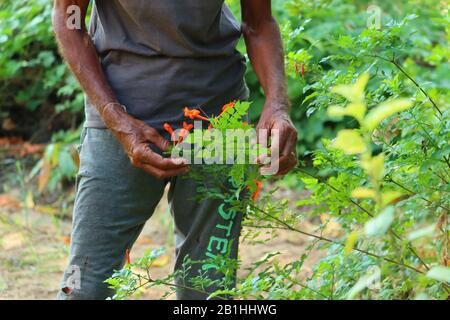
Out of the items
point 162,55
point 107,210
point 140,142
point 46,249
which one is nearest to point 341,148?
point 140,142

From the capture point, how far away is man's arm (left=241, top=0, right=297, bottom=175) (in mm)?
2439

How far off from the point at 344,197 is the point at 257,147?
1.75ft

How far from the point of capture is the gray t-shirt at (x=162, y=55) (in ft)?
7.93

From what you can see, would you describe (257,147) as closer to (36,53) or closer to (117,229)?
(117,229)

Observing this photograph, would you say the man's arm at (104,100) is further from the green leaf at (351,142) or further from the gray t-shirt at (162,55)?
the green leaf at (351,142)

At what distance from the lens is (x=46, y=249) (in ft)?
15.1

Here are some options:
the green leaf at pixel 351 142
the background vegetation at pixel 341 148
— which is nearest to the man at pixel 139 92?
the background vegetation at pixel 341 148

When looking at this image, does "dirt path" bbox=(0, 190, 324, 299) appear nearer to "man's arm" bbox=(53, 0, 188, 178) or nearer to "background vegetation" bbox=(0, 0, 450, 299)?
"background vegetation" bbox=(0, 0, 450, 299)

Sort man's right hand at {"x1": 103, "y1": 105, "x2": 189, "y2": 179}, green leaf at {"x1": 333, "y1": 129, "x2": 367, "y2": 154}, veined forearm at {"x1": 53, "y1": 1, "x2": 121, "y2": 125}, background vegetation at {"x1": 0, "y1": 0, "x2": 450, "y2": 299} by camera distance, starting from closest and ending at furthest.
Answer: green leaf at {"x1": 333, "y1": 129, "x2": 367, "y2": 154}
background vegetation at {"x1": 0, "y1": 0, "x2": 450, "y2": 299}
man's right hand at {"x1": 103, "y1": 105, "x2": 189, "y2": 179}
veined forearm at {"x1": 53, "y1": 1, "x2": 121, "y2": 125}

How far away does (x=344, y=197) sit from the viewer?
2.45 metres

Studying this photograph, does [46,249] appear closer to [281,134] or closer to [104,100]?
[104,100]

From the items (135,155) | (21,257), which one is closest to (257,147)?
(135,155)

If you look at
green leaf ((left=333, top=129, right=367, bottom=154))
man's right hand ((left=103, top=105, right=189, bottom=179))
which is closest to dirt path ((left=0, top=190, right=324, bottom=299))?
man's right hand ((left=103, top=105, right=189, bottom=179))

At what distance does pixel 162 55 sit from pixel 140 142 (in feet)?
1.07
